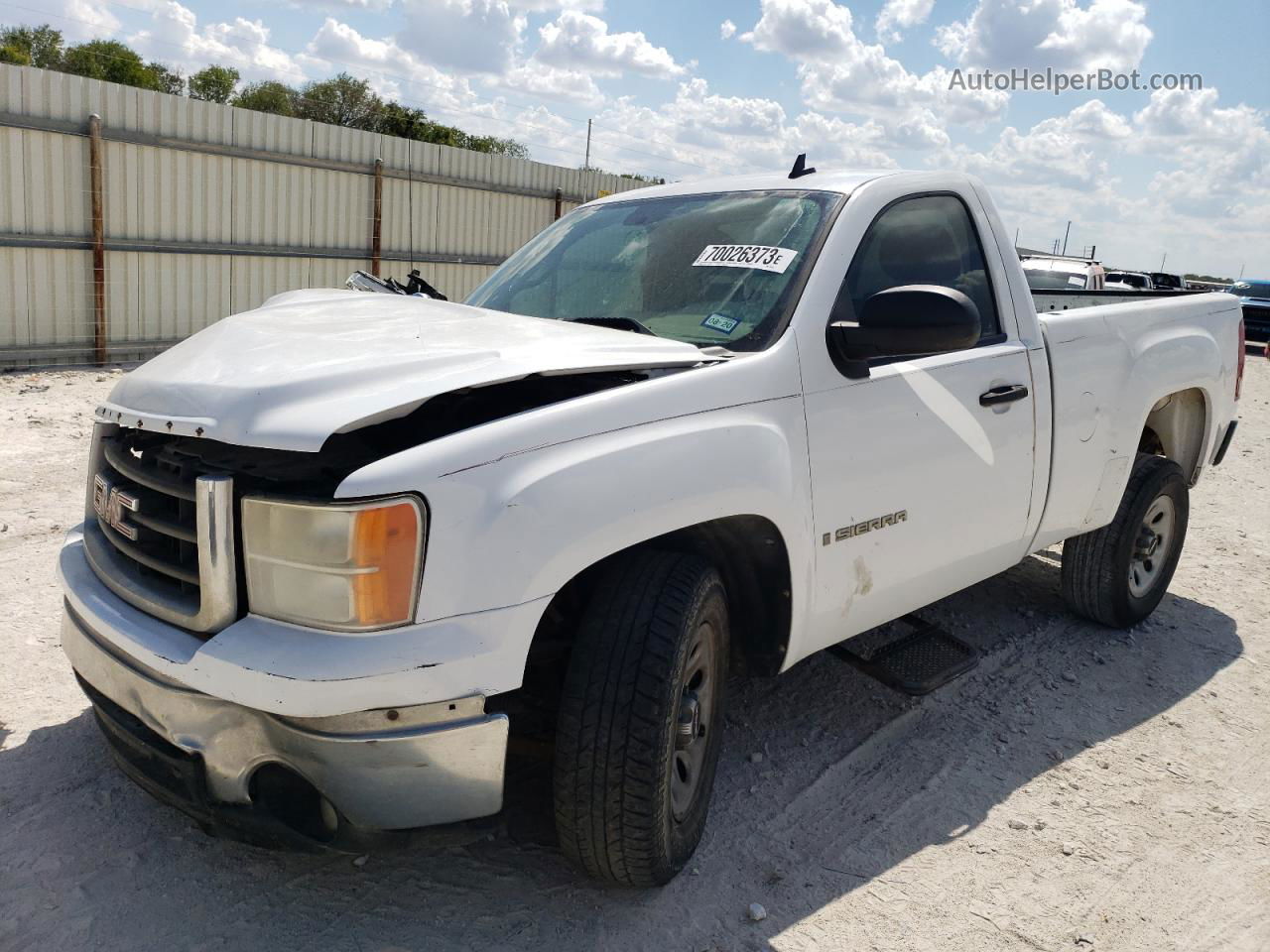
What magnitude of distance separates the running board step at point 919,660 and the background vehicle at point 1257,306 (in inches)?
952

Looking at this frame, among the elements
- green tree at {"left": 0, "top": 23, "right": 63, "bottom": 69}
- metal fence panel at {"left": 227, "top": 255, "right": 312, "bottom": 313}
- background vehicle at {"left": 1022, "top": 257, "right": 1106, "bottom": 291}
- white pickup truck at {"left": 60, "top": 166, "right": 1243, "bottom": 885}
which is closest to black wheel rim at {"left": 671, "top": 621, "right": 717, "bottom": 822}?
white pickup truck at {"left": 60, "top": 166, "right": 1243, "bottom": 885}

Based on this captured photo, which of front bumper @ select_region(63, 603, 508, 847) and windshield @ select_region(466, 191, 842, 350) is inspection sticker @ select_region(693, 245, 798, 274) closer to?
windshield @ select_region(466, 191, 842, 350)

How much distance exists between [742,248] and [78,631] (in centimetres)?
215

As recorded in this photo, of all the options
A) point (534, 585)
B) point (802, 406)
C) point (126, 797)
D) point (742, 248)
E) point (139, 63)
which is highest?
point (139, 63)

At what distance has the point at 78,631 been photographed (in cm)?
269

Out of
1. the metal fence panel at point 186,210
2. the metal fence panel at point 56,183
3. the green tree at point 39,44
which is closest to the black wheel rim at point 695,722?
the metal fence panel at point 186,210

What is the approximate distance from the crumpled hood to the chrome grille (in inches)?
3.8

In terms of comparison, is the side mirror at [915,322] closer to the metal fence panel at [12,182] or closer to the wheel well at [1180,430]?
the wheel well at [1180,430]

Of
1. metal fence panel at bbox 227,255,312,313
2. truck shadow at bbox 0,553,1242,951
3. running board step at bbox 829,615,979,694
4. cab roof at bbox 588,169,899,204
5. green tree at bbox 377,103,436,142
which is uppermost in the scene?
green tree at bbox 377,103,436,142

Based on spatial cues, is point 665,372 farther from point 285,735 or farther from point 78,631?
point 78,631

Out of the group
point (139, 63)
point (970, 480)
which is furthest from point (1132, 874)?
point (139, 63)

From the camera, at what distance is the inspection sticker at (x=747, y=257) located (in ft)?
10.6

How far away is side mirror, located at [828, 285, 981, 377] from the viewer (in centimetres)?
292

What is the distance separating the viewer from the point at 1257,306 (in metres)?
24.8
